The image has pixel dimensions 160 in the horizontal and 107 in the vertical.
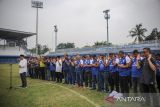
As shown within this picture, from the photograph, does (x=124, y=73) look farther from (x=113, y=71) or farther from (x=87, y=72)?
(x=87, y=72)

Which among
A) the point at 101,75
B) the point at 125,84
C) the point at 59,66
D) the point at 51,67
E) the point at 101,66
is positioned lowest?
the point at 125,84

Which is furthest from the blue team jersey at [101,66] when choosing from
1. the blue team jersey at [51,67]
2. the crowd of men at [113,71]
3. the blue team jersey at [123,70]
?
the blue team jersey at [51,67]

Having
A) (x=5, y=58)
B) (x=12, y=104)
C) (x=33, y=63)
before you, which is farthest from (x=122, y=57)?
(x=5, y=58)

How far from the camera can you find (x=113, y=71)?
9.86 metres

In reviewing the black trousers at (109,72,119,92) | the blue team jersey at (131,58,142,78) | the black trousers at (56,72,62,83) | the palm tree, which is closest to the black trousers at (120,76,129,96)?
the blue team jersey at (131,58,142,78)

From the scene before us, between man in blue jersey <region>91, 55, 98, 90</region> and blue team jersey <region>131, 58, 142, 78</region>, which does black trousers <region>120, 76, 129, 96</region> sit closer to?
blue team jersey <region>131, 58, 142, 78</region>

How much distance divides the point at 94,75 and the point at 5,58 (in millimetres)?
53031

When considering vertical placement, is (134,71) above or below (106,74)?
above

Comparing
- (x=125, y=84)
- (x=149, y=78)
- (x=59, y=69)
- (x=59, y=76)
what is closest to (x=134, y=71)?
(x=125, y=84)

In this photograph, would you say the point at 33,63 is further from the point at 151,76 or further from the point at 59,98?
the point at 151,76

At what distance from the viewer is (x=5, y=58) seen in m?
59.9

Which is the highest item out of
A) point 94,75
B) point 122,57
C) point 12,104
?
point 122,57

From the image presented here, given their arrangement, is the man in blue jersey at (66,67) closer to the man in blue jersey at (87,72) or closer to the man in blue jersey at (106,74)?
the man in blue jersey at (87,72)

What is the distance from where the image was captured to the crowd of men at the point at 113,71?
6.89 meters
